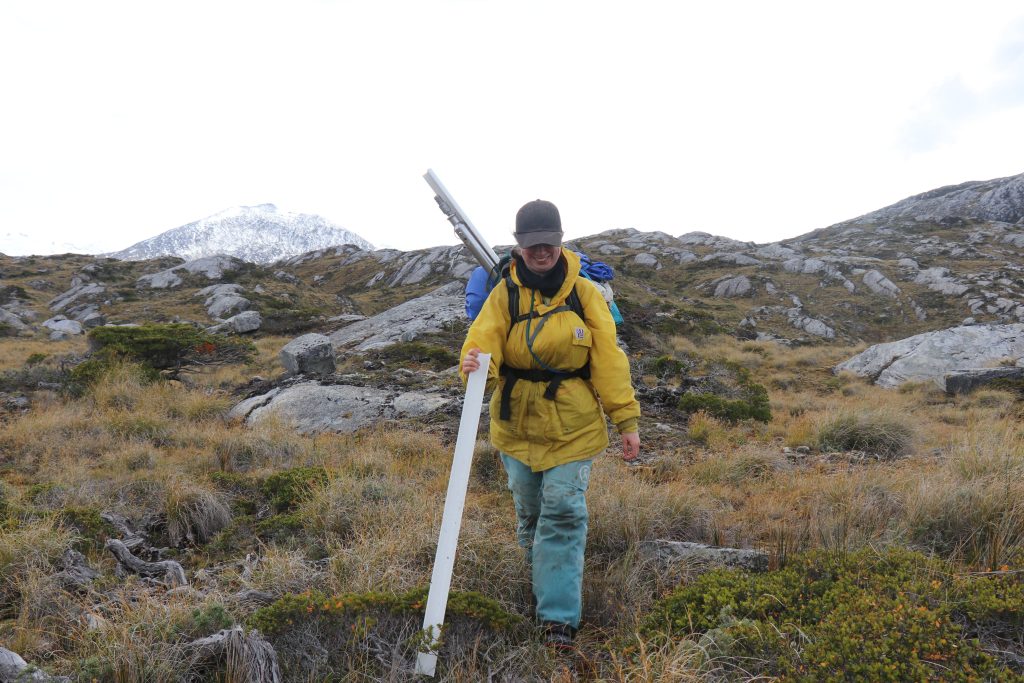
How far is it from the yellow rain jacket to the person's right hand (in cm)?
14

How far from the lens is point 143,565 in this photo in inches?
142

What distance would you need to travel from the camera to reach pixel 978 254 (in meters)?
40.4

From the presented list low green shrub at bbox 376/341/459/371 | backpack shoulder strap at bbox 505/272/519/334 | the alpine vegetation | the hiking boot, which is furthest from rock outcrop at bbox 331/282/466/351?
the hiking boot

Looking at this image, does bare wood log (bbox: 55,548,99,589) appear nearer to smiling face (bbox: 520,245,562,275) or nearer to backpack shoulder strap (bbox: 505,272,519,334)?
backpack shoulder strap (bbox: 505,272,519,334)

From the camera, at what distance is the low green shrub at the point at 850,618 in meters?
1.91

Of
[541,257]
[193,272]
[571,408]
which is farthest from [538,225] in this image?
[193,272]

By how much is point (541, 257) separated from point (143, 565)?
3.42 m

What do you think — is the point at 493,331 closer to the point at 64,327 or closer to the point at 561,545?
the point at 561,545

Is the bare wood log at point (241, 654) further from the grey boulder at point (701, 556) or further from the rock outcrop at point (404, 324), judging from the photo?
the rock outcrop at point (404, 324)

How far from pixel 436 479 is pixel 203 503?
1936 millimetres

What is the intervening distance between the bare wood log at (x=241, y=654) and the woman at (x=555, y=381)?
1264 mm

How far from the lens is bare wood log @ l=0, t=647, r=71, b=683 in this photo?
1.87 meters

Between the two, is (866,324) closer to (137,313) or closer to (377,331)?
(377,331)

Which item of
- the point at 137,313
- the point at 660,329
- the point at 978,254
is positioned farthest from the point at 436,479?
the point at 978,254
